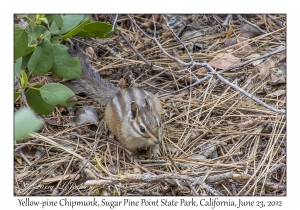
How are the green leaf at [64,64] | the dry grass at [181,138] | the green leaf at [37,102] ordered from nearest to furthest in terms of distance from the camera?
the dry grass at [181,138] → the green leaf at [37,102] → the green leaf at [64,64]

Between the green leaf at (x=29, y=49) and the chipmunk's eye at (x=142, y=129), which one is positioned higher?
the green leaf at (x=29, y=49)

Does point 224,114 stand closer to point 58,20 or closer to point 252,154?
point 252,154

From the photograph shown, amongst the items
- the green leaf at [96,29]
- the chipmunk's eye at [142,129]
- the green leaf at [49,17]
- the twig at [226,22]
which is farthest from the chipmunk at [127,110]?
the twig at [226,22]

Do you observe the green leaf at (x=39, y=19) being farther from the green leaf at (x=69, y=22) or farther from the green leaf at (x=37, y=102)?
the green leaf at (x=37, y=102)

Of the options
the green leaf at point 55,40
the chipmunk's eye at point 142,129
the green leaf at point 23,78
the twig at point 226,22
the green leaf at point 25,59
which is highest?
the twig at point 226,22

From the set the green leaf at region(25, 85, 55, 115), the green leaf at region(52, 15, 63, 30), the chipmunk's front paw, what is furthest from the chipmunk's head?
the green leaf at region(52, 15, 63, 30)
